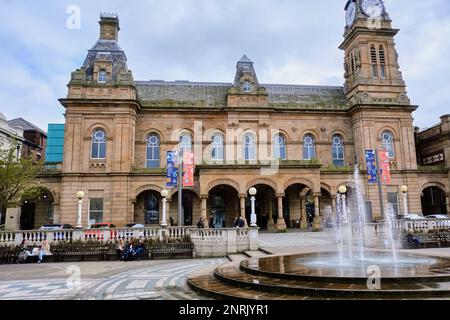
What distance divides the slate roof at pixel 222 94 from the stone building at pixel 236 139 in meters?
0.19

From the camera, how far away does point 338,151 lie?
37812 mm

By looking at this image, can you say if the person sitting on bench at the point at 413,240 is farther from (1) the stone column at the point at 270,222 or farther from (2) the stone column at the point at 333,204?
(2) the stone column at the point at 333,204

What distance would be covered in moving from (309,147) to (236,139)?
843 centimetres

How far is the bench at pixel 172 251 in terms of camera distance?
19078 mm

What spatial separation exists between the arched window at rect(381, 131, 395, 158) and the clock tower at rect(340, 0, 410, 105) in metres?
3.71

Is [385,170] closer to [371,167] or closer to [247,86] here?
[371,167]

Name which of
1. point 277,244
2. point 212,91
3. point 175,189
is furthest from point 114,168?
point 277,244

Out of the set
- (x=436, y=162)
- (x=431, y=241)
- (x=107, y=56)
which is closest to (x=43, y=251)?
(x=431, y=241)

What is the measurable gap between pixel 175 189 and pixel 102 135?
28.9 feet

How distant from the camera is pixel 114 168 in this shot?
105ft

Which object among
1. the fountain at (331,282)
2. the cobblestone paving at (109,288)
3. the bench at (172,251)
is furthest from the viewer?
the bench at (172,251)

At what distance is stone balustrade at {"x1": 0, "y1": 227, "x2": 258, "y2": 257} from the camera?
19625 mm

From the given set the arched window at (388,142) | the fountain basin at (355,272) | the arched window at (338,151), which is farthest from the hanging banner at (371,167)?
the fountain basin at (355,272)
